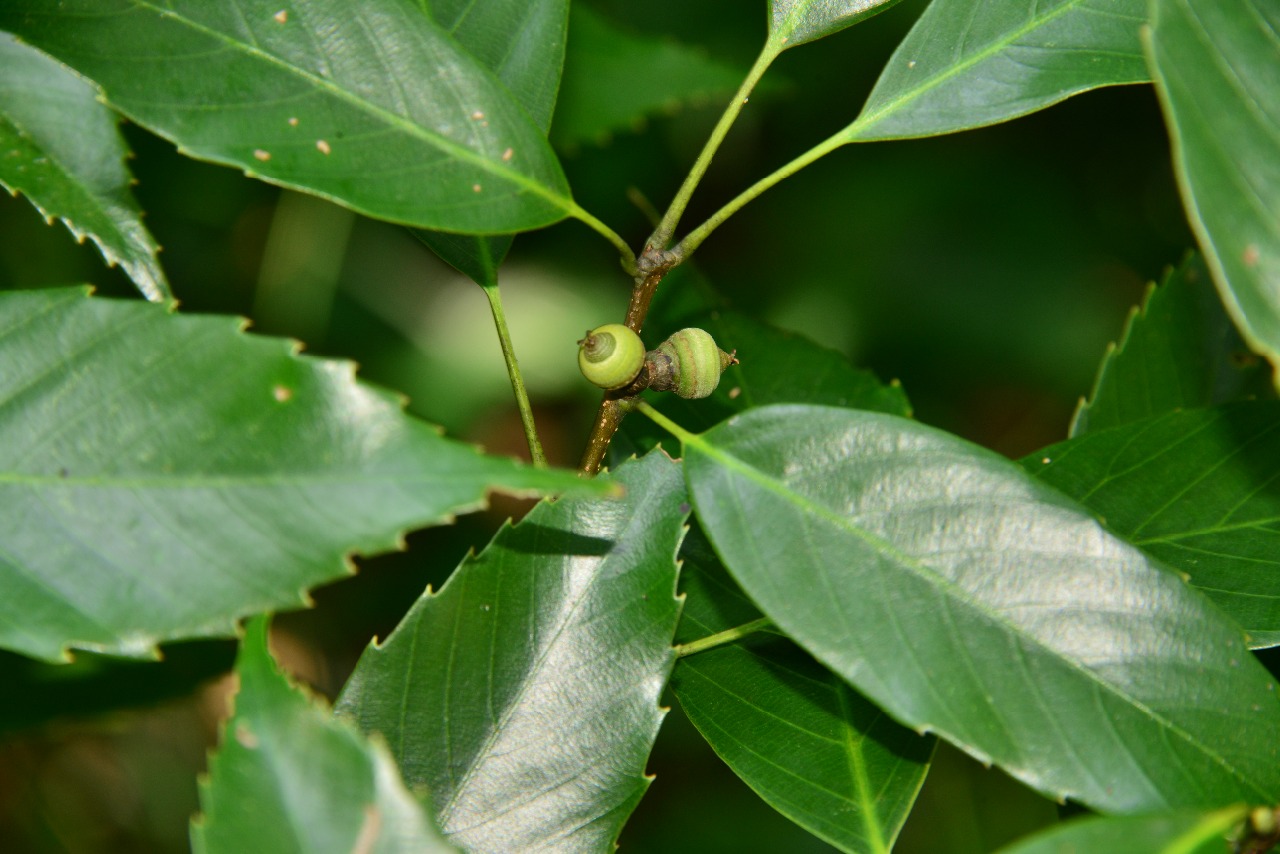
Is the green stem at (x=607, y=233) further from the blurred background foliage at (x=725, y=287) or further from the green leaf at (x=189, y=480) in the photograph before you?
the blurred background foliage at (x=725, y=287)

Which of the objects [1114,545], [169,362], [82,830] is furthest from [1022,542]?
[82,830]

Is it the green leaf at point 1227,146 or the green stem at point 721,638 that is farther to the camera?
the green stem at point 721,638

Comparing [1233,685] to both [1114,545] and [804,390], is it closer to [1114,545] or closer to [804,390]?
[1114,545]

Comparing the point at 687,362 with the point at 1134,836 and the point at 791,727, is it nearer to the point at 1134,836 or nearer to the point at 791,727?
the point at 791,727

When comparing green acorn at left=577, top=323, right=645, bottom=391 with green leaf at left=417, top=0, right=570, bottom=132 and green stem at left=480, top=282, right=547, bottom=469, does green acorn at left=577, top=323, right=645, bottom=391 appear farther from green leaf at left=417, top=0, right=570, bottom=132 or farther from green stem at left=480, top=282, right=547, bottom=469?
green leaf at left=417, top=0, right=570, bottom=132

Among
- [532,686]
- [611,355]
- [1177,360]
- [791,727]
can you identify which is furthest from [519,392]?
[1177,360]

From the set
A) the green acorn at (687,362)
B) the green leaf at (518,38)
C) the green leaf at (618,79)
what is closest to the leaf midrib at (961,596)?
the green acorn at (687,362)
